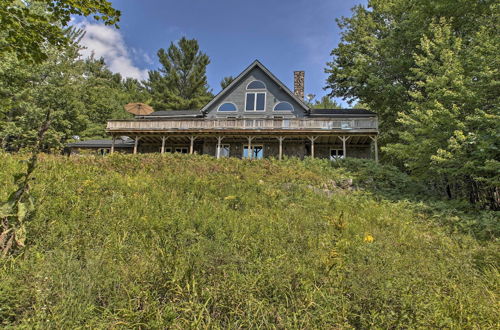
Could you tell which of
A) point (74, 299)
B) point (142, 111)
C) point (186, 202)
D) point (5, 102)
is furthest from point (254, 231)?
point (142, 111)

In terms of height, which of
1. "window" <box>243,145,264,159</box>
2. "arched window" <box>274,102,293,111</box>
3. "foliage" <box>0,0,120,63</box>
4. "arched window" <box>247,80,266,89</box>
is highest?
"arched window" <box>247,80,266,89</box>

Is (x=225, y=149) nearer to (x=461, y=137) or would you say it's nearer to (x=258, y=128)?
(x=258, y=128)

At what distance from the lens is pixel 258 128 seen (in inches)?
828

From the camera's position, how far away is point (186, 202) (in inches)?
253

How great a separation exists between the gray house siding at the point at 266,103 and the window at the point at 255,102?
274 millimetres

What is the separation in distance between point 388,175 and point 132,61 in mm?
49293

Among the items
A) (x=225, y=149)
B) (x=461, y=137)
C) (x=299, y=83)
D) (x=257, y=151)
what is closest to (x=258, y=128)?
(x=257, y=151)

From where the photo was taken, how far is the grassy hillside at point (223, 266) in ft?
9.08

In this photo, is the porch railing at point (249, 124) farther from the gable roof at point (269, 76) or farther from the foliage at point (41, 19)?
the foliage at point (41, 19)

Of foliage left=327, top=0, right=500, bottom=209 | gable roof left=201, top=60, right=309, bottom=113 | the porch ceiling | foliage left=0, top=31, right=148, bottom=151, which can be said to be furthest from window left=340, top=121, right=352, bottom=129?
foliage left=0, top=31, right=148, bottom=151

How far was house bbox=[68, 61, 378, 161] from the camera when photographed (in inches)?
803

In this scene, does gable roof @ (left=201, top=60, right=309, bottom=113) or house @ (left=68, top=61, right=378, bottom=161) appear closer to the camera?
house @ (left=68, top=61, right=378, bottom=161)

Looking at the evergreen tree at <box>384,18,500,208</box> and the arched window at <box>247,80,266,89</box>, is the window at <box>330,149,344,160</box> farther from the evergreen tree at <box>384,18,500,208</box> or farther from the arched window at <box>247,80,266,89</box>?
the evergreen tree at <box>384,18,500,208</box>

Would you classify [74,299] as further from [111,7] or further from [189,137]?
[189,137]
